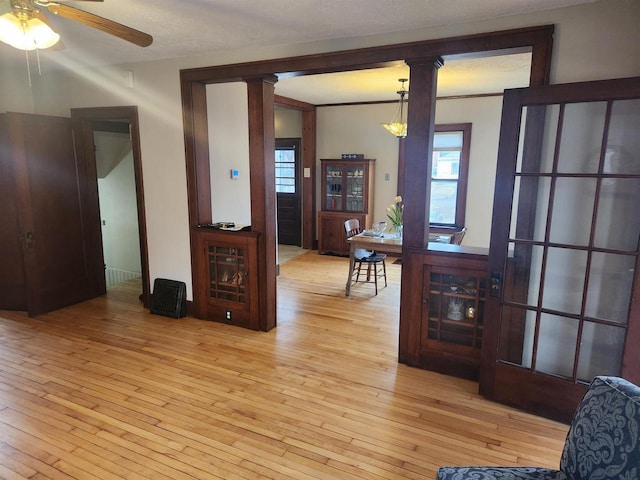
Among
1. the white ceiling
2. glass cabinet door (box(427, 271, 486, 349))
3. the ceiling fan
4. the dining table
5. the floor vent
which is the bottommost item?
the floor vent

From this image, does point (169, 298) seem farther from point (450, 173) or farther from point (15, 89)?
point (450, 173)

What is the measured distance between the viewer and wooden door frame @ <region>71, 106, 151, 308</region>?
4.32 meters

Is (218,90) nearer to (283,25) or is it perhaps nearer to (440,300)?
(283,25)

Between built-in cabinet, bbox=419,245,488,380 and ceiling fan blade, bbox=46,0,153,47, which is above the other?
ceiling fan blade, bbox=46,0,153,47

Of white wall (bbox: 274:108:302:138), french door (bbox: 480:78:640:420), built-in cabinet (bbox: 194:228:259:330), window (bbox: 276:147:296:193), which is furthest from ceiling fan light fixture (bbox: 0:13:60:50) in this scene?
window (bbox: 276:147:296:193)

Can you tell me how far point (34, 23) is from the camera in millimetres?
2023

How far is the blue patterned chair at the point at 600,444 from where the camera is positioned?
1.41m

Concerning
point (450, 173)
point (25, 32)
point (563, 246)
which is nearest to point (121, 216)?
point (25, 32)

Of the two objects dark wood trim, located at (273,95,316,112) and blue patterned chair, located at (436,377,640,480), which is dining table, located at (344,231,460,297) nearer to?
dark wood trim, located at (273,95,316,112)

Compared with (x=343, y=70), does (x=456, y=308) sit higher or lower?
lower

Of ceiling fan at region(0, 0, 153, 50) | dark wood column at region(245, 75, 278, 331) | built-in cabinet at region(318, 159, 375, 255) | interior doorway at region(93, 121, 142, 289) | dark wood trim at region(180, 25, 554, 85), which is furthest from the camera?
built-in cabinet at region(318, 159, 375, 255)

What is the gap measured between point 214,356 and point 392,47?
2.90 meters

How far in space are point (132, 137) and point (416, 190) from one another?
10.1 feet

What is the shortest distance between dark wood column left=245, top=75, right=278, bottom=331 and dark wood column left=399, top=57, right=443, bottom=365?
4.33 ft
